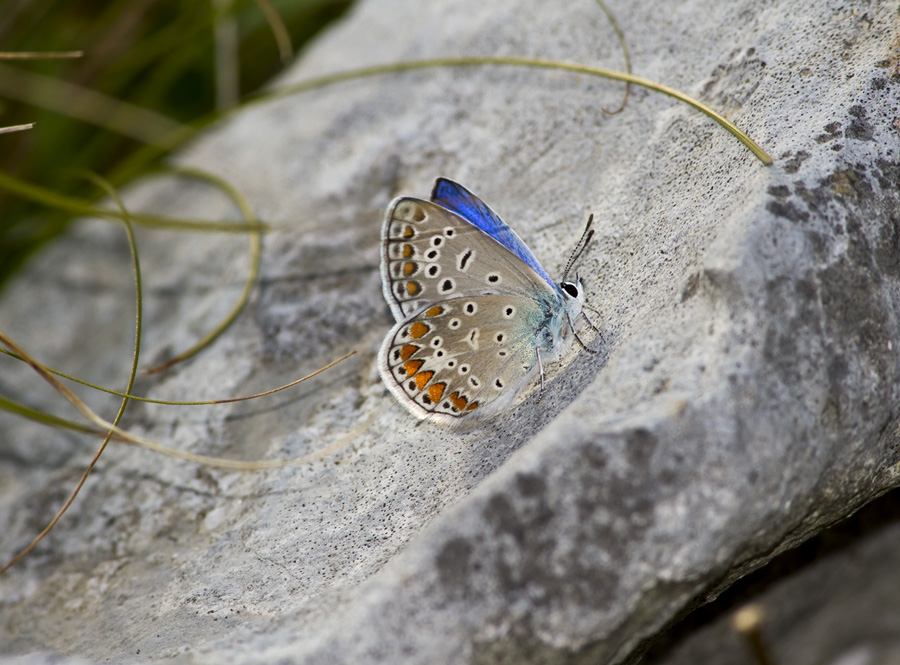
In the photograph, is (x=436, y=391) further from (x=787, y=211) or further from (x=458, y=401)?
(x=787, y=211)

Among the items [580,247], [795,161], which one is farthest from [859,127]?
[580,247]

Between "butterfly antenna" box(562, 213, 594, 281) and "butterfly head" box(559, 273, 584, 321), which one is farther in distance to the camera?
"butterfly antenna" box(562, 213, 594, 281)

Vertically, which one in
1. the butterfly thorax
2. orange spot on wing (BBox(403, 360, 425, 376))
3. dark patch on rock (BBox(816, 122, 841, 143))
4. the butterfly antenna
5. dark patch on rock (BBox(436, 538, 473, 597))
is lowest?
dark patch on rock (BBox(436, 538, 473, 597))

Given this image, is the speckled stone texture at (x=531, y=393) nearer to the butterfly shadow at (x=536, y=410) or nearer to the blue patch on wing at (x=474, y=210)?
the butterfly shadow at (x=536, y=410)

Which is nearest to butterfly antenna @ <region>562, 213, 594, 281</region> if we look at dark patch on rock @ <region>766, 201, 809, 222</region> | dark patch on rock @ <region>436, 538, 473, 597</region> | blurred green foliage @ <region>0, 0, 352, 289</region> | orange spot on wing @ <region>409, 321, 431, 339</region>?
orange spot on wing @ <region>409, 321, 431, 339</region>

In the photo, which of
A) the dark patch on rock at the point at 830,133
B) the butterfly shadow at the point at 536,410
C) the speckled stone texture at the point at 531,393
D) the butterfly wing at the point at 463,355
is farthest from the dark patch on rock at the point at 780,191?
the butterfly wing at the point at 463,355

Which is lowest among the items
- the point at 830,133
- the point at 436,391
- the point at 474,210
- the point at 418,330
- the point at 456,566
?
the point at 456,566

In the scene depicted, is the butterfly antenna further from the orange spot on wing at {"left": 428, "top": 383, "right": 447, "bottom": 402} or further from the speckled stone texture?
A: the orange spot on wing at {"left": 428, "top": 383, "right": 447, "bottom": 402}
